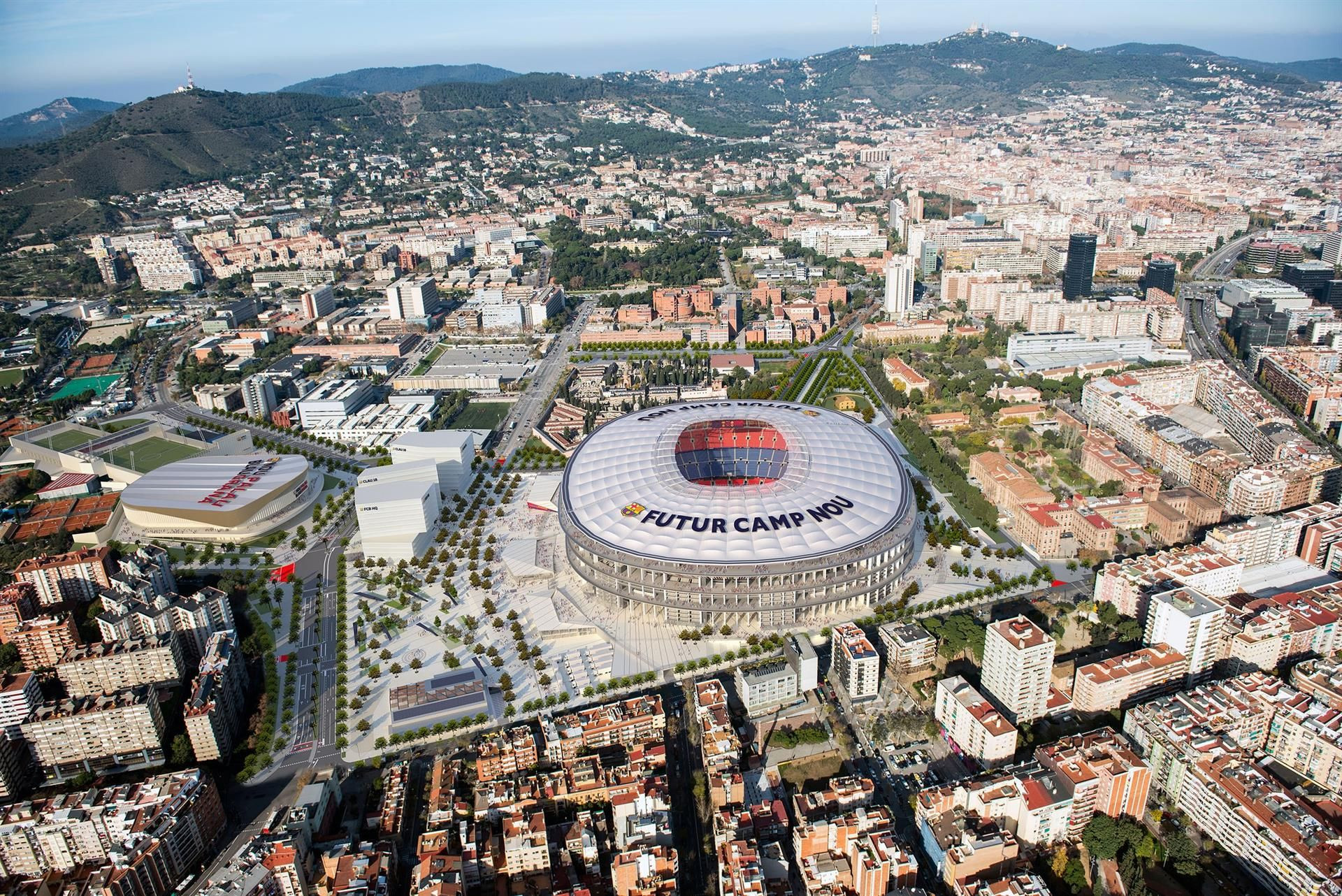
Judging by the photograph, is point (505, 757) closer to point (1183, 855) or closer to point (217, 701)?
point (217, 701)

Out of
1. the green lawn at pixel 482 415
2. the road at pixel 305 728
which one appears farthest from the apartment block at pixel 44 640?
the green lawn at pixel 482 415

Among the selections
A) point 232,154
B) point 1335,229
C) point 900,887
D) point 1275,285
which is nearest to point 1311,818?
point 900,887

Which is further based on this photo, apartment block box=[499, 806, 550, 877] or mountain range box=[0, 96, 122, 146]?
mountain range box=[0, 96, 122, 146]

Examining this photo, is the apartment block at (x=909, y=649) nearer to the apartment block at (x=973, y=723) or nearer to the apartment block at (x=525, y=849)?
the apartment block at (x=973, y=723)

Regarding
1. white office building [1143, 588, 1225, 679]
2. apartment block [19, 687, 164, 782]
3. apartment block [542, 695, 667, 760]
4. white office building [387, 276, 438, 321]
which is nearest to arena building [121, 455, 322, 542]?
apartment block [19, 687, 164, 782]

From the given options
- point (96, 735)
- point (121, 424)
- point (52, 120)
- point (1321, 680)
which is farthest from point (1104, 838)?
point (52, 120)

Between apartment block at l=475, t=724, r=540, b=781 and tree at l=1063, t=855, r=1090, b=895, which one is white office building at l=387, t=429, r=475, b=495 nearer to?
apartment block at l=475, t=724, r=540, b=781

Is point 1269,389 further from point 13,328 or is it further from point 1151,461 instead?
point 13,328
